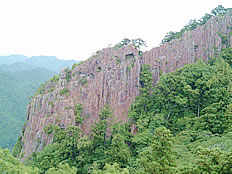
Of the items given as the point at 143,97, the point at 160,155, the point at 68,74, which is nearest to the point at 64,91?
the point at 68,74

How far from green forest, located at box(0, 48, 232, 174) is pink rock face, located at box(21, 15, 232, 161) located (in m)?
0.94

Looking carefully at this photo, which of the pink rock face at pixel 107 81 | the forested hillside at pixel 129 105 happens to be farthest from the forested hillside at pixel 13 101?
the forested hillside at pixel 129 105

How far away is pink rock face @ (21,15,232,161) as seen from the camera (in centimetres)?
2289

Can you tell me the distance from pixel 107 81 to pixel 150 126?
7.44 m

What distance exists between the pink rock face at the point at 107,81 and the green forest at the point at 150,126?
936mm

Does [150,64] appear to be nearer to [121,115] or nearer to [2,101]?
[121,115]

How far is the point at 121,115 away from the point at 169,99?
5.23 meters

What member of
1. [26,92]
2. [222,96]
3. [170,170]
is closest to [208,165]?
[170,170]

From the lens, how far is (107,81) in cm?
2439

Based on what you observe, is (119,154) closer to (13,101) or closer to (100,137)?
(100,137)

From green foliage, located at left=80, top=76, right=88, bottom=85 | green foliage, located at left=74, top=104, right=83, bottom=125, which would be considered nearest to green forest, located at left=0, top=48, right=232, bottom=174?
green foliage, located at left=74, top=104, right=83, bottom=125

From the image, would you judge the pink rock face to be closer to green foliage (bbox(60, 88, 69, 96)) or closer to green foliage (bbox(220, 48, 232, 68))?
green foliage (bbox(60, 88, 69, 96))

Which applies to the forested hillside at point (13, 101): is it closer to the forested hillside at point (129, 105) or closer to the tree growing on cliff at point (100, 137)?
the forested hillside at point (129, 105)

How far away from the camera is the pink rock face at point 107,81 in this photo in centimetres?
2289
